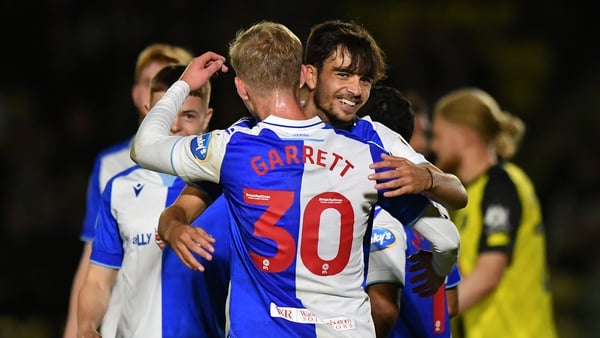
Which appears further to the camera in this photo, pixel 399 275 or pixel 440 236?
Answer: pixel 399 275

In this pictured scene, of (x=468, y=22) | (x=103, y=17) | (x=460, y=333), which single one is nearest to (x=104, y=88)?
(x=103, y=17)

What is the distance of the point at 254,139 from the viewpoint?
3.71 meters

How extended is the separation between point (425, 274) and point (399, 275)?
0.32 feet

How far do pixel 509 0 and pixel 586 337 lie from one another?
14.4ft

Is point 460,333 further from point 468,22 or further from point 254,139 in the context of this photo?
point 468,22

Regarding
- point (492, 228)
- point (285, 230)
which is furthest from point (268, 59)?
point (492, 228)

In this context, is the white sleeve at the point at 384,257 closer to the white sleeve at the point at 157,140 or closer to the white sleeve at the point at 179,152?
the white sleeve at the point at 179,152

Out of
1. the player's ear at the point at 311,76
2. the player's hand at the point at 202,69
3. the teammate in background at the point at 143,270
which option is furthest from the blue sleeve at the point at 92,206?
the player's ear at the point at 311,76

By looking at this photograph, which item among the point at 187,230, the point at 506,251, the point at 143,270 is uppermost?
the point at 187,230

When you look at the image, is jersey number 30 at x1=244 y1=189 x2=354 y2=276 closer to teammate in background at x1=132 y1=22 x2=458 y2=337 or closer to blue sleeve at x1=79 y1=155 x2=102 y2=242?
teammate in background at x1=132 y1=22 x2=458 y2=337

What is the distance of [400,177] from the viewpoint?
3629 millimetres

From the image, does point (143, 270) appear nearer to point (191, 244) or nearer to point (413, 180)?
point (191, 244)

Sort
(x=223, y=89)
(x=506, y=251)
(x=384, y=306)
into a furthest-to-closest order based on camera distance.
A: (x=223, y=89) → (x=506, y=251) → (x=384, y=306)

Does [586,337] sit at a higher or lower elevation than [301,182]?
lower
